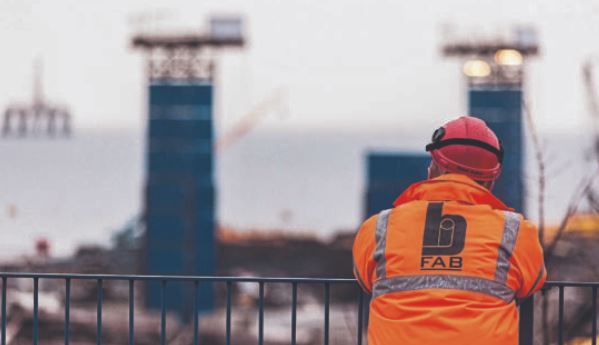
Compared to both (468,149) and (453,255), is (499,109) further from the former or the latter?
(453,255)

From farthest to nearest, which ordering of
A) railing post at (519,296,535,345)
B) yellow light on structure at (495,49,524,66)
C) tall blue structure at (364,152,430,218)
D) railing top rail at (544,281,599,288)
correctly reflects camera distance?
tall blue structure at (364,152,430,218) < yellow light on structure at (495,49,524,66) < railing post at (519,296,535,345) < railing top rail at (544,281,599,288)

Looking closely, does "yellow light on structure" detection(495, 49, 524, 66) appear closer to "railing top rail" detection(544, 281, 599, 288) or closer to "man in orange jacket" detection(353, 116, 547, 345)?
"railing top rail" detection(544, 281, 599, 288)

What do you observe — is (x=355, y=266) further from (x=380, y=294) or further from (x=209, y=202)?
(x=209, y=202)

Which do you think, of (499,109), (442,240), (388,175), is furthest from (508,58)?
(499,109)

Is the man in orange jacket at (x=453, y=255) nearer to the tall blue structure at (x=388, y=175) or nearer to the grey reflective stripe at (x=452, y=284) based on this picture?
the grey reflective stripe at (x=452, y=284)

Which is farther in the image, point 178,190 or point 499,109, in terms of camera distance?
point 499,109

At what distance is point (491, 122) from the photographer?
88.4 meters

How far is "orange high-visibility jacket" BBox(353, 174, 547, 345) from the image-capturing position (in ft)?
17.8

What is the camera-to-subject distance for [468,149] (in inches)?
224

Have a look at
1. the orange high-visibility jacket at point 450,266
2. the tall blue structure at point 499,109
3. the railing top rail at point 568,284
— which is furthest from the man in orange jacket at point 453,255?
the tall blue structure at point 499,109

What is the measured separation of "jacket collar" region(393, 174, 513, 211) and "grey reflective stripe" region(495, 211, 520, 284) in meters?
0.14

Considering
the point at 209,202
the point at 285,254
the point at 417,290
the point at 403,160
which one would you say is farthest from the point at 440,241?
the point at 285,254

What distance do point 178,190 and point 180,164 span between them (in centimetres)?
257

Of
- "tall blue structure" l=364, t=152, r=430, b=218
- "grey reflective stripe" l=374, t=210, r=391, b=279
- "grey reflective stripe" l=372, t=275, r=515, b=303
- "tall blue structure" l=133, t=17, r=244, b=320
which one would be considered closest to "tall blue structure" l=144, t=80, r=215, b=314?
"tall blue structure" l=133, t=17, r=244, b=320
